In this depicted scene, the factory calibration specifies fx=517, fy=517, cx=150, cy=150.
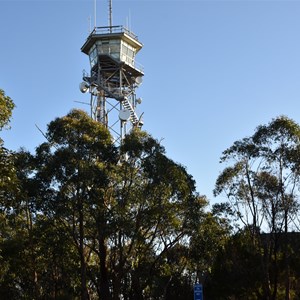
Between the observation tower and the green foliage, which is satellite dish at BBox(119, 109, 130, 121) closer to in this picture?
the observation tower

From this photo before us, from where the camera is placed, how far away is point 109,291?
23.1m

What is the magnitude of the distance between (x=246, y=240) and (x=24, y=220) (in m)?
11.2

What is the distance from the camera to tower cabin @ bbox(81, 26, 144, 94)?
121 ft

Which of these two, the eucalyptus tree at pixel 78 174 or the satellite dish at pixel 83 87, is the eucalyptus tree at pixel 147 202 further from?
the satellite dish at pixel 83 87

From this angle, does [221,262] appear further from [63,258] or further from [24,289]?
[24,289]

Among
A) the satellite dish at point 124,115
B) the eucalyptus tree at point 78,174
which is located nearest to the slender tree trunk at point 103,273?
the eucalyptus tree at point 78,174

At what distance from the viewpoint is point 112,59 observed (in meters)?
36.7

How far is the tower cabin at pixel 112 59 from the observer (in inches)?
1449

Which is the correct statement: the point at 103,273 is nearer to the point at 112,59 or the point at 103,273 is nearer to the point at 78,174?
the point at 78,174

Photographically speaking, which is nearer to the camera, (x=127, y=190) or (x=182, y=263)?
(x=127, y=190)

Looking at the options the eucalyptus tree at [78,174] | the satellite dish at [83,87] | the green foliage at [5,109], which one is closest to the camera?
the green foliage at [5,109]

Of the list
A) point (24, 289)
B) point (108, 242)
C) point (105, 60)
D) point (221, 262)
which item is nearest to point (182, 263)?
point (221, 262)

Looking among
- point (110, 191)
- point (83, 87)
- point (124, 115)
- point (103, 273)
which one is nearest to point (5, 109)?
point (110, 191)

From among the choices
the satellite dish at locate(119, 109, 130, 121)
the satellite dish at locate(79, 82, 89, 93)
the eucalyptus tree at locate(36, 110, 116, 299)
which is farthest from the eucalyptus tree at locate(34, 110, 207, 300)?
the satellite dish at locate(79, 82, 89, 93)
